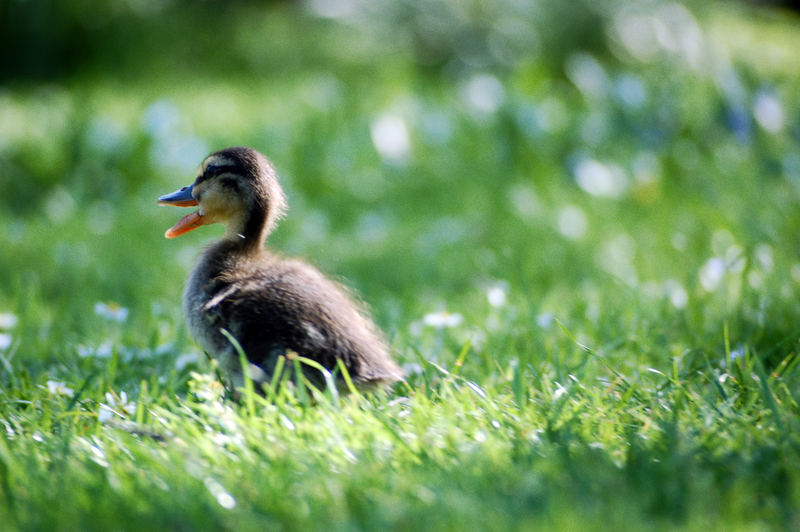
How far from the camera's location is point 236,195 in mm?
2980

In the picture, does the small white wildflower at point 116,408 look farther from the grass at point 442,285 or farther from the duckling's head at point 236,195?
the duckling's head at point 236,195

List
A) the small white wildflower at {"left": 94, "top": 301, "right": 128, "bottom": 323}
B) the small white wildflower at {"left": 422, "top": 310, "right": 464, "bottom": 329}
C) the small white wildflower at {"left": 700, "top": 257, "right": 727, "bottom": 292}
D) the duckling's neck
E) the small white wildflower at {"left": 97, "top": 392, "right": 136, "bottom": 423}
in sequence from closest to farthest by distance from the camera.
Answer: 1. the small white wildflower at {"left": 97, "top": 392, "right": 136, "bottom": 423}
2. the duckling's neck
3. the small white wildflower at {"left": 422, "top": 310, "right": 464, "bottom": 329}
4. the small white wildflower at {"left": 94, "top": 301, "right": 128, "bottom": 323}
5. the small white wildflower at {"left": 700, "top": 257, "right": 727, "bottom": 292}

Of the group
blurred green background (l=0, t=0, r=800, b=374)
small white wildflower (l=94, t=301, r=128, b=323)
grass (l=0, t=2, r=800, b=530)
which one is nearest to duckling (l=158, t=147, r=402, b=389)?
grass (l=0, t=2, r=800, b=530)

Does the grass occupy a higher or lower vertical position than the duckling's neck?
lower

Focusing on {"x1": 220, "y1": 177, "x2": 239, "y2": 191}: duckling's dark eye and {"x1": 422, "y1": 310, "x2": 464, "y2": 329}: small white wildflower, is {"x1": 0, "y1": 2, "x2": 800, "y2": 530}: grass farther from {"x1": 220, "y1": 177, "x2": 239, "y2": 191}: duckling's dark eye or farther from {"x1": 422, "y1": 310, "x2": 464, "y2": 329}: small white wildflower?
{"x1": 220, "y1": 177, "x2": 239, "y2": 191}: duckling's dark eye

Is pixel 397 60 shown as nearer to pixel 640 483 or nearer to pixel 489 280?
pixel 489 280

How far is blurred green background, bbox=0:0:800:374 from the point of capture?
13.9 ft

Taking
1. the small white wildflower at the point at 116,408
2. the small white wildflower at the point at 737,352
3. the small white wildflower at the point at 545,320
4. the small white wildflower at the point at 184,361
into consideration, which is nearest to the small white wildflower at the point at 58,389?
the small white wildflower at the point at 116,408

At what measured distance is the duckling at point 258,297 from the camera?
2.72 meters

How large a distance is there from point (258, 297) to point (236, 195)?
1.41 ft

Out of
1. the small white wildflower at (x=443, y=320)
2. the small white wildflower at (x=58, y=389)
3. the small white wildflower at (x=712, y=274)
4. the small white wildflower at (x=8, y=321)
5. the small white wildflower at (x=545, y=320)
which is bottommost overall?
the small white wildflower at (x=8, y=321)

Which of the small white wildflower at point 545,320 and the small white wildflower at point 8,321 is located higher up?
the small white wildflower at point 545,320

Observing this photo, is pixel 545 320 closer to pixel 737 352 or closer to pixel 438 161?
pixel 737 352

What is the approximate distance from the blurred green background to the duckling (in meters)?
0.62
